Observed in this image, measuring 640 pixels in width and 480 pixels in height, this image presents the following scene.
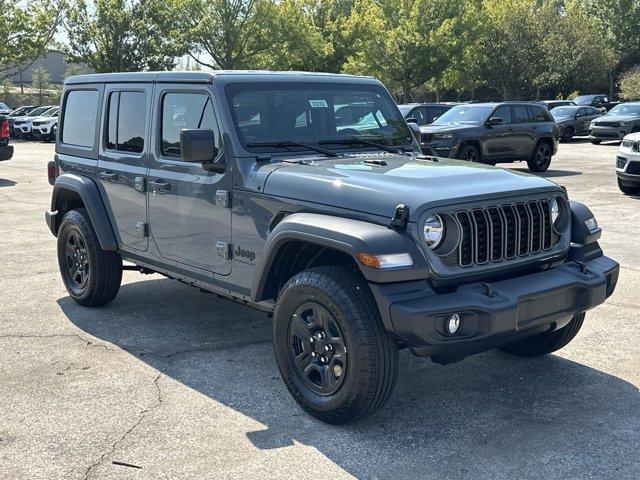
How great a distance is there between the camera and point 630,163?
12.8 m

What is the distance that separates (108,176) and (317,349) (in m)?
2.64

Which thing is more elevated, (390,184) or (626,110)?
(626,110)

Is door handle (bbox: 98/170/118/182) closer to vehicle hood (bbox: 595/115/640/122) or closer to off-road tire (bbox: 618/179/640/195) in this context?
off-road tire (bbox: 618/179/640/195)

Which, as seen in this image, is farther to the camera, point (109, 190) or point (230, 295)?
point (109, 190)

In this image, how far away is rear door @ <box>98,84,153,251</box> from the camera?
5617 mm

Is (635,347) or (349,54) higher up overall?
(349,54)

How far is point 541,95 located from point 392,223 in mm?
50569

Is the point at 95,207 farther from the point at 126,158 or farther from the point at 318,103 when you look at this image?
the point at 318,103

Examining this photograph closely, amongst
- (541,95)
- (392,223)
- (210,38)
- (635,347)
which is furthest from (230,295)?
(541,95)

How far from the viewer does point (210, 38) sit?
1807 inches

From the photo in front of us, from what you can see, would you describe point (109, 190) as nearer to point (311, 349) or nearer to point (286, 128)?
point (286, 128)

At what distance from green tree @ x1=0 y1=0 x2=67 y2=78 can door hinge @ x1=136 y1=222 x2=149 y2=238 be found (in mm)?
43916

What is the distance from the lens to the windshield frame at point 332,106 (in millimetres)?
4898

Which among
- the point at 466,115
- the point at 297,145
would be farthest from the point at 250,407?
the point at 466,115
